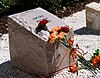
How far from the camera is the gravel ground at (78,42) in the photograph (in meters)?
4.81

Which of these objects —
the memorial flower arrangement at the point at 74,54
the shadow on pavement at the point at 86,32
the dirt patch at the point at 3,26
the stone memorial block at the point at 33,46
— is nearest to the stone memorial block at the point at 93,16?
the shadow on pavement at the point at 86,32

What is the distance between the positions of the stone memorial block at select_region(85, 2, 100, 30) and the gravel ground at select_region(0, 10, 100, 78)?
133 millimetres

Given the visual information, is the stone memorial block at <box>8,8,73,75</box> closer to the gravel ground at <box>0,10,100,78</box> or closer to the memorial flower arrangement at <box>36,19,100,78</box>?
the gravel ground at <box>0,10,100,78</box>

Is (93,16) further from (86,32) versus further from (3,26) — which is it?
(3,26)

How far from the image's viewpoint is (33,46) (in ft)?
15.1

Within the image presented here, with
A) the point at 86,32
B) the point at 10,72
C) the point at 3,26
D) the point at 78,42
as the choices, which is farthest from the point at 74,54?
the point at 3,26

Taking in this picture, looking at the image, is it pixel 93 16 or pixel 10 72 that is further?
pixel 93 16

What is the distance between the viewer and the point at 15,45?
4.90 m

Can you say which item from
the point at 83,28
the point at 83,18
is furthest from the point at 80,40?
the point at 83,18

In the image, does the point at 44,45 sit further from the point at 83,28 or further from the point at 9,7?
the point at 9,7

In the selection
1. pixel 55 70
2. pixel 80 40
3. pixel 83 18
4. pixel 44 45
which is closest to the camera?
pixel 44 45

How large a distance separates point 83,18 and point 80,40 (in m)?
1.29

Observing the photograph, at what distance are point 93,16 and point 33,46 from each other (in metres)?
2.32

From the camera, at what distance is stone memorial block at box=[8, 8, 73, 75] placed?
14.7 feet
